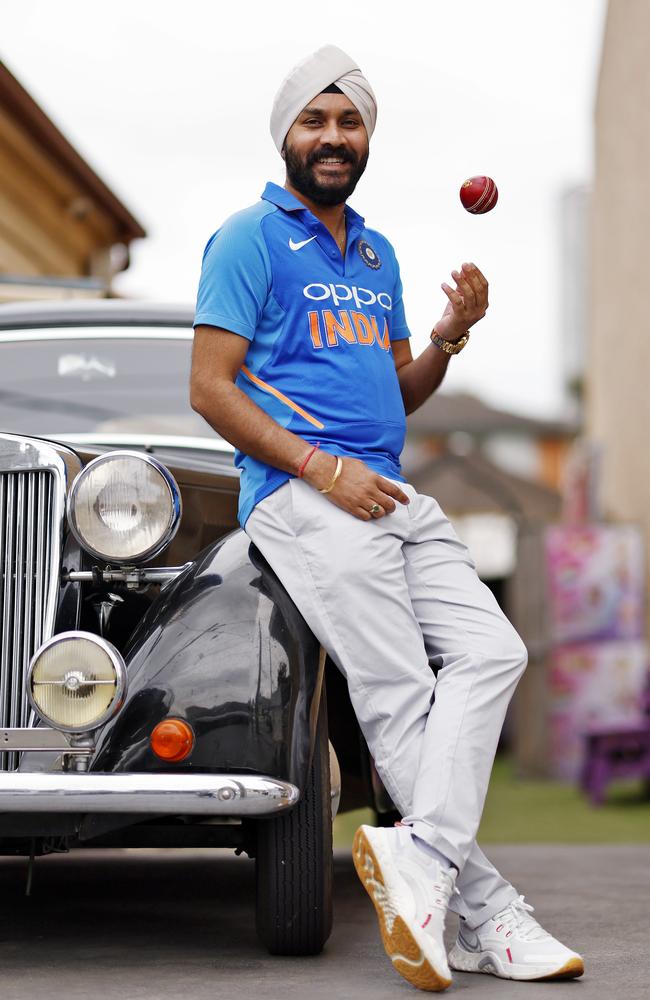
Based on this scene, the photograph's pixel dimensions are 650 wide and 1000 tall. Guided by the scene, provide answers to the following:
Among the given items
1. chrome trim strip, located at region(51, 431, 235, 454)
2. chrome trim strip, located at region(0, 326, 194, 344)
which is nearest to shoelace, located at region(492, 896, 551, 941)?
chrome trim strip, located at region(51, 431, 235, 454)

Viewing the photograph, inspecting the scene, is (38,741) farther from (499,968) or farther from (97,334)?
(97,334)

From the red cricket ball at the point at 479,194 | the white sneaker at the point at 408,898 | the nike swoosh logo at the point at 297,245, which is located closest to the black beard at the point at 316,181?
the nike swoosh logo at the point at 297,245

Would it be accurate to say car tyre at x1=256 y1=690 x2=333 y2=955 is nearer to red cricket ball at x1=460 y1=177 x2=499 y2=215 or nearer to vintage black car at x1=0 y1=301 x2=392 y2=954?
vintage black car at x1=0 y1=301 x2=392 y2=954

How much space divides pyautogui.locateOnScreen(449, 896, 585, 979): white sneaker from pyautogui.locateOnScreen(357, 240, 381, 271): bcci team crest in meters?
1.49

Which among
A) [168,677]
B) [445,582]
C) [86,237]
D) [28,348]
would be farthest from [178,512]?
[86,237]

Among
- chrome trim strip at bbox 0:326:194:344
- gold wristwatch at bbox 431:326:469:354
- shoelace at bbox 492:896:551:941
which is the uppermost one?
chrome trim strip at bbox 0:326:194:344

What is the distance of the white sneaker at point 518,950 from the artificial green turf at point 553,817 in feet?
16.3

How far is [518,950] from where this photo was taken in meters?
2.96

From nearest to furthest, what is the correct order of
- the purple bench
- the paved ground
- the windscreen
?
the paved ground, the windscreen, the purple bench

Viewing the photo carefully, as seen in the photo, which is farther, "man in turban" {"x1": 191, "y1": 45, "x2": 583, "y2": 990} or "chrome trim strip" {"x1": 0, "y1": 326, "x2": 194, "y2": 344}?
"chrome trim strip" {"x1": 0, "y1": 326, "x2": 194, "y2": 344}

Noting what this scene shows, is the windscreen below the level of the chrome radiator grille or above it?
above

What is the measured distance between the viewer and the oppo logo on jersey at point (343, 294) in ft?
10.6

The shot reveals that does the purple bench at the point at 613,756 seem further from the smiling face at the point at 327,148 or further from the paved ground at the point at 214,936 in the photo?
the smiling face at the point at 327,148

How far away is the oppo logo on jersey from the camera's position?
3233mm
